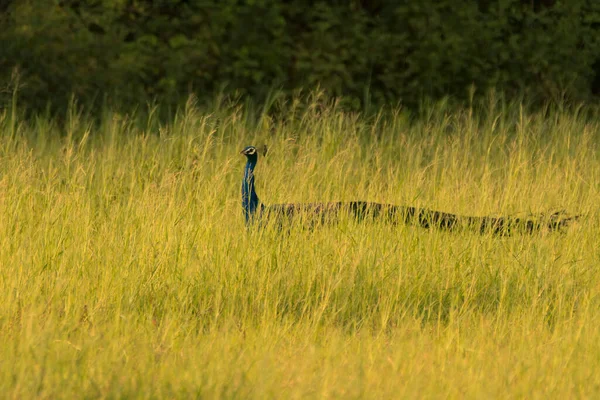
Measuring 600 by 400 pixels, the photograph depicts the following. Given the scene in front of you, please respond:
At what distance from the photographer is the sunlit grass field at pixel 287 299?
4.03m

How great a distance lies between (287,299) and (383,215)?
1.13 m

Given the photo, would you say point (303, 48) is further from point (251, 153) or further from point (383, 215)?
point (383, 215)

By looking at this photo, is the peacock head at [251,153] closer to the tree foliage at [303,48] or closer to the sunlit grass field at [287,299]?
the sunlit grass field at [287,299]

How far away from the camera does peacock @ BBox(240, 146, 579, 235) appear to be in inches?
237

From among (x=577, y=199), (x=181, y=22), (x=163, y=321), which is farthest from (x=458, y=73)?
(x=163, y=321)

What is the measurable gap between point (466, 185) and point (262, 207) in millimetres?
1542

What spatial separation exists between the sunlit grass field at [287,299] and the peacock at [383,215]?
11cm

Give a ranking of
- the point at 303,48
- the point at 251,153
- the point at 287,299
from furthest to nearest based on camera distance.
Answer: the point at 303,48
the point at 251,153
the point at 287,299

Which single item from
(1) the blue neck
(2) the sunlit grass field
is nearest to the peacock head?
(1) the blue neck

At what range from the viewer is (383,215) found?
6.08 m

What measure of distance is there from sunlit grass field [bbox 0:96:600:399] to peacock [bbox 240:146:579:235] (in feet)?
0.37

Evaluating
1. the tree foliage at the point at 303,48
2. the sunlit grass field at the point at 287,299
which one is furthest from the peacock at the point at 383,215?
the tree foliage at the point at 303,48

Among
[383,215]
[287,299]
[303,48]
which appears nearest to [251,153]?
[383,215]

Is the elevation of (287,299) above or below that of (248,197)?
below
